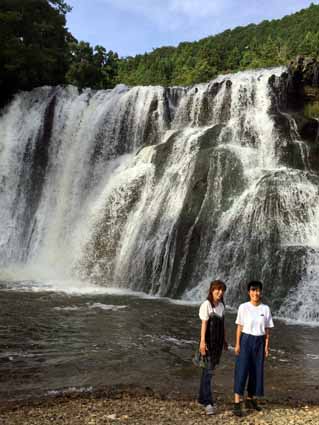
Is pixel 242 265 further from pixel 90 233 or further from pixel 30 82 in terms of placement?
pixel 30 82

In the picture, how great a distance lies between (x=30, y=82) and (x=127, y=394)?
28.2m

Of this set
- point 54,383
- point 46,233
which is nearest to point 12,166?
point 46,233

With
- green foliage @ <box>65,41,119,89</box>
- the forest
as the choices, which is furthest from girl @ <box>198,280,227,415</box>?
green foliage @ <box>65,41,119,89</box>

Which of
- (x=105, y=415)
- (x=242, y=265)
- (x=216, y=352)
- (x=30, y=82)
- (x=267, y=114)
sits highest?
(x=30, y=82)

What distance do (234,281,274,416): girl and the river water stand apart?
1021 millimetres

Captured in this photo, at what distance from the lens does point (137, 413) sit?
5.99 meters

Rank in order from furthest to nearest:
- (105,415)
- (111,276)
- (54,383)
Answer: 1. (111,276)
2. (54,383)
3. (105,415)

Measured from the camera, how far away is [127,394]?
681 cm

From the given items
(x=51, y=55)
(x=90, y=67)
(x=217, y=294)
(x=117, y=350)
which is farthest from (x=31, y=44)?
(x=217, y=294)

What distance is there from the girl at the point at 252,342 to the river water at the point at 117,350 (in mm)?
1021

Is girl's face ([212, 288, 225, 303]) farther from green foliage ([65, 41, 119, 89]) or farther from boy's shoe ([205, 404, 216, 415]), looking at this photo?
green foliage ([65, 41, 119, 89])

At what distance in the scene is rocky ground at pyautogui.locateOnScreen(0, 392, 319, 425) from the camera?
570 cm

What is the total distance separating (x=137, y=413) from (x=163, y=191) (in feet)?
44.5

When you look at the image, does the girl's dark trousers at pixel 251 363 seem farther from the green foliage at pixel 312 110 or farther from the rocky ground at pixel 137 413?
the green foliage at pixel 312 110
